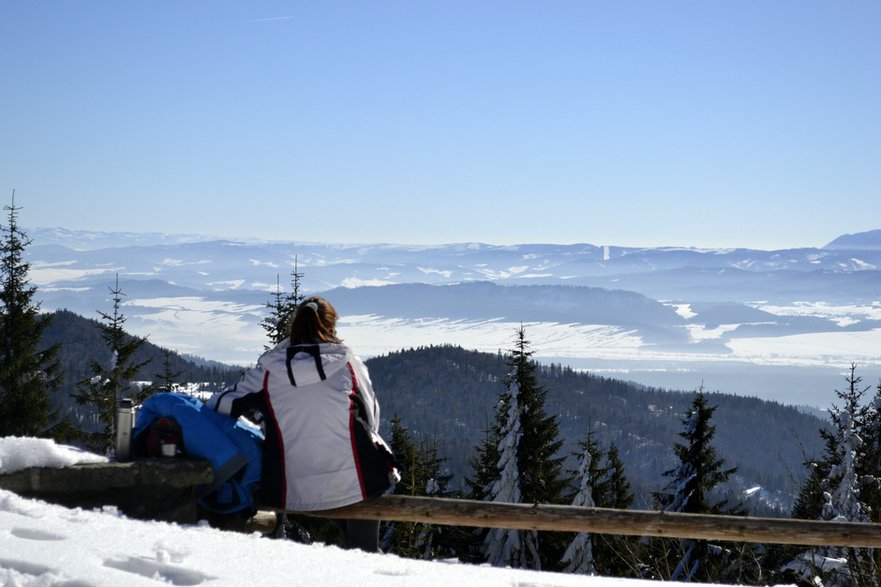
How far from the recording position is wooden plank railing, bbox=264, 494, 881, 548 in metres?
6.14

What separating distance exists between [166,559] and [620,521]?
344 cm

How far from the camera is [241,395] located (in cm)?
609

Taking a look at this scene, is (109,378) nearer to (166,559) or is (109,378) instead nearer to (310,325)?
(310,325)

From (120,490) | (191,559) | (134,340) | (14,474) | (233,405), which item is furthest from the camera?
(134,340)

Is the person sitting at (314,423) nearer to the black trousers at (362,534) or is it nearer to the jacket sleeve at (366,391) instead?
the jacket sleeve at (366,391)

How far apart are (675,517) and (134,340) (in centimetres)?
3339

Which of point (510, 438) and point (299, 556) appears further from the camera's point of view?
point (510, 438)

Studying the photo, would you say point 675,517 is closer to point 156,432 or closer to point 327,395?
point 327,395

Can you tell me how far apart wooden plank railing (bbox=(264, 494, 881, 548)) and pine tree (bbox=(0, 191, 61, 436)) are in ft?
95.7

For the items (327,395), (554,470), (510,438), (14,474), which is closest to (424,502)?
(327,395)

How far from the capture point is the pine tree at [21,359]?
31812mm

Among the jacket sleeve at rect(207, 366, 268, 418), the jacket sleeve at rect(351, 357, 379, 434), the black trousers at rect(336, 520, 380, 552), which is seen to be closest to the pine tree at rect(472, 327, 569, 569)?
the black trousers at rect(336, 520, 380, 552)

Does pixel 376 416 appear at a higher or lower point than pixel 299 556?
higher

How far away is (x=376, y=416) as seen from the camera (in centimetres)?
618
